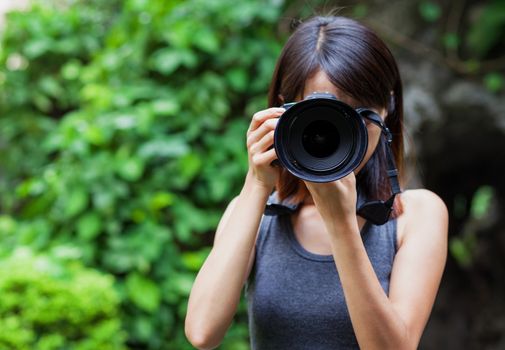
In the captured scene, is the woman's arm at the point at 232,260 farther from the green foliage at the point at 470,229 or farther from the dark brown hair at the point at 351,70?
the green foliage at the point at 470,229

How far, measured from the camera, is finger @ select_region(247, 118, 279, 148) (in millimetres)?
1399

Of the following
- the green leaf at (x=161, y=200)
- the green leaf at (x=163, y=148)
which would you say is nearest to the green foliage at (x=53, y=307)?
the green leaf at (x=161, y=200)

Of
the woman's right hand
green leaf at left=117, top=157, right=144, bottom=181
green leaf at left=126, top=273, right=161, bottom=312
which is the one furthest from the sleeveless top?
green leaf at left=117, top=157, right=144, bottom=181

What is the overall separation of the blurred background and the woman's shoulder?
133cm

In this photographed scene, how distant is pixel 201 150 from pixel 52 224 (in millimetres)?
829

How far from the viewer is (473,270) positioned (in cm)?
558

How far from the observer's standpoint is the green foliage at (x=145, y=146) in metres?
3.33

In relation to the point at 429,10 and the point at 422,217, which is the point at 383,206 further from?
the point at 429,10

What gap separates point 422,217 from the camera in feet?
4.98

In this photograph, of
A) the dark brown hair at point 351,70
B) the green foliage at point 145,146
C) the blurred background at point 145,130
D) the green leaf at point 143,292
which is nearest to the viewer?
the dark brown hair at point 351,70

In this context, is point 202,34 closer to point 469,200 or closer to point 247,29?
point 247,29

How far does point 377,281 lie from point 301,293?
0.21 meters

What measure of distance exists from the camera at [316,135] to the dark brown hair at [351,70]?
0.10 metres

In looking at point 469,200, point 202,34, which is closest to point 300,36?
point 202,34
